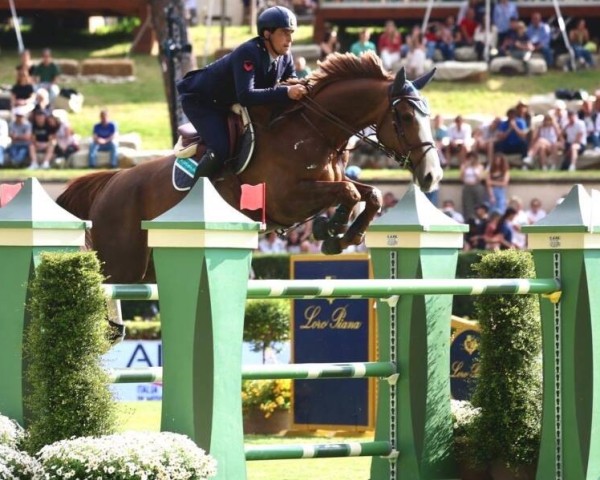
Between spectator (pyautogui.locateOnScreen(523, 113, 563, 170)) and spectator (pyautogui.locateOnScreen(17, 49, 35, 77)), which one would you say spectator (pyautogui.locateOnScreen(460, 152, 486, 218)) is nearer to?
spectator (pyautogui.locateOnScreen(523, 113, 563, 170))

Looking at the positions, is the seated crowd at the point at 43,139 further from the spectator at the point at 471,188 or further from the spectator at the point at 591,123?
the spectator at the point at 591,123

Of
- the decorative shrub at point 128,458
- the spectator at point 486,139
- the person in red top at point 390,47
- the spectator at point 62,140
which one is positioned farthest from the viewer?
the person in red top at point 390,47

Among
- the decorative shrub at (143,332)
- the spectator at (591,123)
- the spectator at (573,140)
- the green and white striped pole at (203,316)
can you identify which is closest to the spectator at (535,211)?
the spectator at (573,140)

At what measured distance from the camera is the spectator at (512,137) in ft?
68.2

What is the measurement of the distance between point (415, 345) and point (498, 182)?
13036 millimetres

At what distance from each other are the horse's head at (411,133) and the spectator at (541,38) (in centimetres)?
2015

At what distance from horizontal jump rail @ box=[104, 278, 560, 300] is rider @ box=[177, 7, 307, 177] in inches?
102

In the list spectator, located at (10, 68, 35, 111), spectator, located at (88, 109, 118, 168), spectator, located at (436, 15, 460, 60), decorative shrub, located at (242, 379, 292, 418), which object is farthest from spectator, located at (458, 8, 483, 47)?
decorative shrub, located at (242, 379, 292, 418)

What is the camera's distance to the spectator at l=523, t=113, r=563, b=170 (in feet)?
68.6

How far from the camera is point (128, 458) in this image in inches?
183

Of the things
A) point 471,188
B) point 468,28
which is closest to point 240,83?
point 471,188

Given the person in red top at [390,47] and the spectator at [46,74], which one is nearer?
the spectator at [46,74]

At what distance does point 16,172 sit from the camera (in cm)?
2092

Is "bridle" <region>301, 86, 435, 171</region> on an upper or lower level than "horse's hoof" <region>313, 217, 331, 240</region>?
upper
